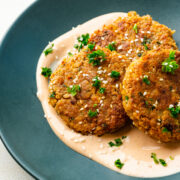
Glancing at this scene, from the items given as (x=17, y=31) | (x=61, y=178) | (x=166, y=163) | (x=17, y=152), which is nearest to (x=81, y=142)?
(x=61, y=178)

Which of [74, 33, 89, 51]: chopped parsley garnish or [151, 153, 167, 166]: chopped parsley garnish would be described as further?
[74, 33, 89, 51]: chopped parsley garnish

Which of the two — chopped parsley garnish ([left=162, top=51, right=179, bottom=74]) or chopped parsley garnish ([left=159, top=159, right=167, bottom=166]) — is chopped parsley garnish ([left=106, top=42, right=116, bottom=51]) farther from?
chopped parsley garnish ([left=159, top=159, right=167, bottom=166])

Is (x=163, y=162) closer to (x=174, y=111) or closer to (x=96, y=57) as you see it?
(x=174, y=111)

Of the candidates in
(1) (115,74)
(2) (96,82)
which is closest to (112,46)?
(1) (115,74)

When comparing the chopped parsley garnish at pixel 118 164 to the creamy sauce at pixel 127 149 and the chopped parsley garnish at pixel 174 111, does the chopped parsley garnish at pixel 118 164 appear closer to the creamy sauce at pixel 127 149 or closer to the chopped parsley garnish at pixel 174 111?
the creamy sauce at pixel 127 149

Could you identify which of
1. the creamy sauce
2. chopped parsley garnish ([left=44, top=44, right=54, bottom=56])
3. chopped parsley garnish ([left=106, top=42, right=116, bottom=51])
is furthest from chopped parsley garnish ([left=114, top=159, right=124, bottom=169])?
chopped parsley garnish ([left=44, top=44, right=54, bottom=56])
